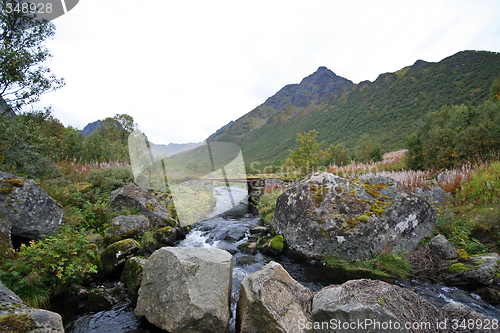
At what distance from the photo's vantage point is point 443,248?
4.66m

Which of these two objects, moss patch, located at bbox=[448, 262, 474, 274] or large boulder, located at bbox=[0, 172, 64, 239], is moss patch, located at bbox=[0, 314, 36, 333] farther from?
moss patch, located at bbox=[448, 262, 474, 274]

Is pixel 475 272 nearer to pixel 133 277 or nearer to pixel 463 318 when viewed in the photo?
pixel 463 318

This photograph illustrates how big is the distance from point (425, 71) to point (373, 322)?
124580 millimetres

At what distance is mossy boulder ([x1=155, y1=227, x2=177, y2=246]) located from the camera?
6803mm

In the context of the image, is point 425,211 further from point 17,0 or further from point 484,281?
point 17,0

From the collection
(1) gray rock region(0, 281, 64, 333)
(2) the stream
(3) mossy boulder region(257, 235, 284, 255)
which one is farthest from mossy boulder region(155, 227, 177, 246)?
(1) gray rock region(0, 281, 64, 333)

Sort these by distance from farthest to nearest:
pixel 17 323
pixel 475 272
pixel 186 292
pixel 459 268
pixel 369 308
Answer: pixel 459 268
pixel 475 272
pixel 186 292
pixel 369 308
pixel 17 323

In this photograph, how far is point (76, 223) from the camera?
18.5 ft

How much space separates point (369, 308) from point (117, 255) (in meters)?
5.37

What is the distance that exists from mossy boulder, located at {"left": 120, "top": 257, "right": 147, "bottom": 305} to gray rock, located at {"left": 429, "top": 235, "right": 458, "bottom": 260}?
659 centimetres

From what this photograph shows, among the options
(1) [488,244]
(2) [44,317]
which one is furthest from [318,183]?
(2) [44,317]

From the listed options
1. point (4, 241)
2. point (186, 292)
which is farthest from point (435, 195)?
point (4, 241)

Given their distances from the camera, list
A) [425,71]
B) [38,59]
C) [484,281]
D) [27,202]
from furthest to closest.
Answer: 1. [425,71]
2. [38,59]
3. [27,202]
4. [484,281]

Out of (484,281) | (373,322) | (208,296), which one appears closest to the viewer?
(373,322)
